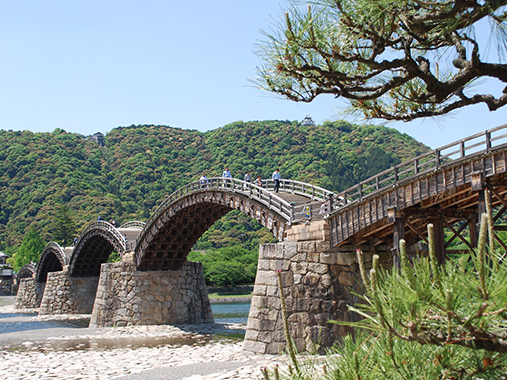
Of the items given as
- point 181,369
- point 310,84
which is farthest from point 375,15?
point 181,369

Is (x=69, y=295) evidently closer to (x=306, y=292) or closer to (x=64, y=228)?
(x=64, y=228)

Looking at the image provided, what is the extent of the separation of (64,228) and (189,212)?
175ft

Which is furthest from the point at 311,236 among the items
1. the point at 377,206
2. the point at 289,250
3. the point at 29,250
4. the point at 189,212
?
the point at 29,250

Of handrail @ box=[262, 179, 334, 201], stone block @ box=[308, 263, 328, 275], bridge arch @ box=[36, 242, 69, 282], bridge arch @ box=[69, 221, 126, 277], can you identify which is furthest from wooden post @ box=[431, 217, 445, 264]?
bridge arch @ box=[36, 242, 69, 282]

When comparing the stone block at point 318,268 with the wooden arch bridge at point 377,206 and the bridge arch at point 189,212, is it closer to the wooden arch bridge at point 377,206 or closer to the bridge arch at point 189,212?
the wooden arch bridge at point 377,206

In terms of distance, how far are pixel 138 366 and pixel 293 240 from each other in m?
6.87

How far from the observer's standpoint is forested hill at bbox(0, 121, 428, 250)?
94.9 metres

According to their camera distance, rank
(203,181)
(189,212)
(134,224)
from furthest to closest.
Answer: (134,224)
(189,212)
(203,181)

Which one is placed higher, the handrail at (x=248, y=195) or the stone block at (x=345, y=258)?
the handrail at (x=248, y=195)

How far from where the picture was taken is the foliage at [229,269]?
65062mm

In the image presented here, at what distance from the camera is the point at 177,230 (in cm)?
3372

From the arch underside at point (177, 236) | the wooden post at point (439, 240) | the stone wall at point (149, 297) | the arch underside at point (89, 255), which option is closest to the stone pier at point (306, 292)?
the wooden post at point (439, 240)

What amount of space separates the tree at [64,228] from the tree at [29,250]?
10.7 ft

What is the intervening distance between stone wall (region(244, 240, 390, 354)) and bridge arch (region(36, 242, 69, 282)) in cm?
3680
